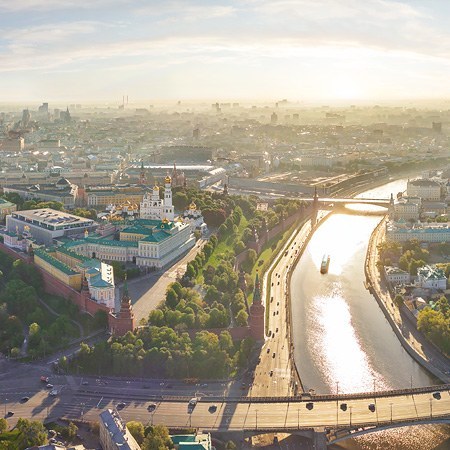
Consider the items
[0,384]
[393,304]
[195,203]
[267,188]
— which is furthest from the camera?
[267,188]

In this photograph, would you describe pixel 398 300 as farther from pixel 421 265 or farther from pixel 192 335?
pixel 192 335

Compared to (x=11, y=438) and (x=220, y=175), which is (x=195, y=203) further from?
(x=11, y=438)

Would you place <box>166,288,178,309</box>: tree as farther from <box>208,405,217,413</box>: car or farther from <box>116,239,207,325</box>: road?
<box>208,405,217,413</box>: car

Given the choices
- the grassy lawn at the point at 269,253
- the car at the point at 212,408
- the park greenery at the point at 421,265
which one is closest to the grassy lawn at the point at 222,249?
the grassy lawn at the point at 269,253

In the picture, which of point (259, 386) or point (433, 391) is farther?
point (259, 386)

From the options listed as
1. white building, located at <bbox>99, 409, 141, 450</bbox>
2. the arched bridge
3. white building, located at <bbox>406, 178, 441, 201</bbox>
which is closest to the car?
white building, located at <bbox>99, 409, 141, 450</bbox>

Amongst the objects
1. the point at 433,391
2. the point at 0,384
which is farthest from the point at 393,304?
the point at 0,384

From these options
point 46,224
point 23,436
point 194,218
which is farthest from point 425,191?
point 23,436
